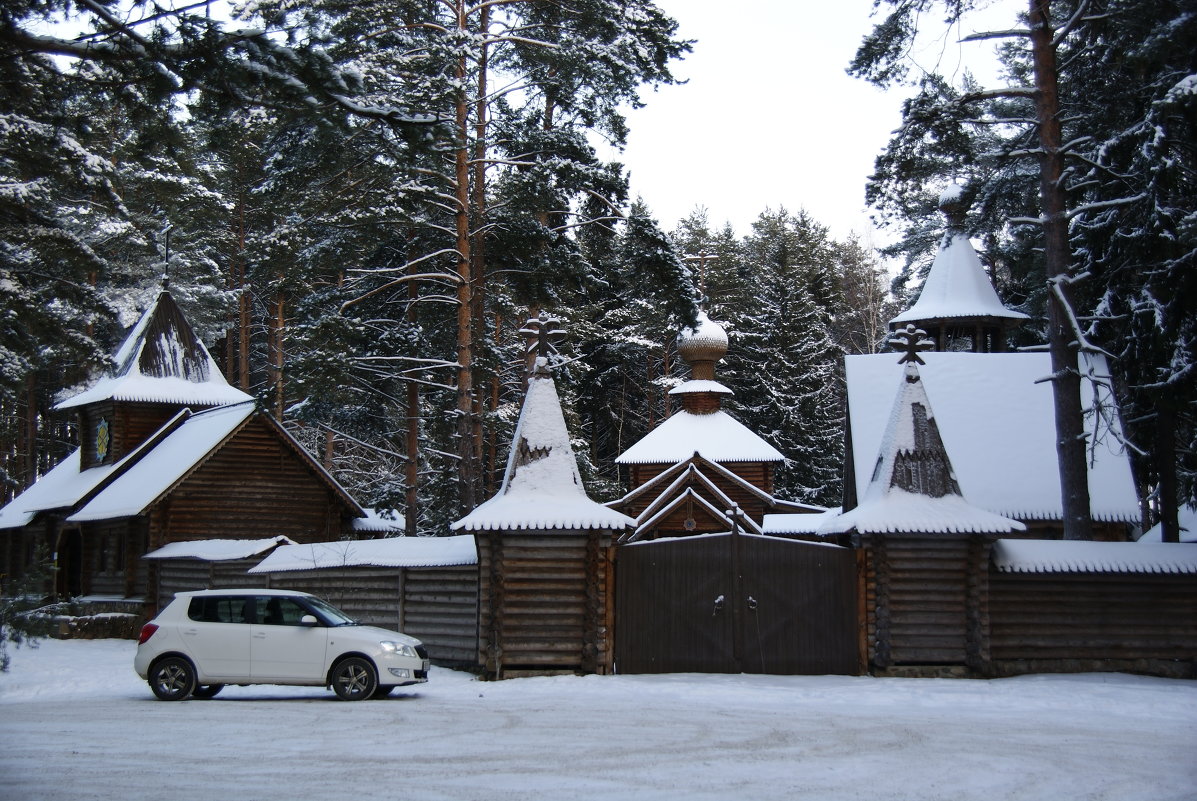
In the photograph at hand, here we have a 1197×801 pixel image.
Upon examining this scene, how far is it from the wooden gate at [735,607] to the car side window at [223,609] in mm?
5862

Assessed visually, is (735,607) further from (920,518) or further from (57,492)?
(57,492)

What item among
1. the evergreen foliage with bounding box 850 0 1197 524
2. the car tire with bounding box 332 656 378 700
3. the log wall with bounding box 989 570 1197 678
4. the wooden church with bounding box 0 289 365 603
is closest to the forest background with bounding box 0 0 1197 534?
the evergreen foliage with bounding box 850 0 1197 524

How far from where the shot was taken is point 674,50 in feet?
76.6

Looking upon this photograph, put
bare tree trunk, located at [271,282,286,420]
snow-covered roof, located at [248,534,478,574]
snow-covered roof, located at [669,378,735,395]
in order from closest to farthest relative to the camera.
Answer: snow-covered roof, located at [248,534,478,574] < snow-covered roof, located at [669,378,735,395] < bare tree trunk, located at [271,282,286,420]

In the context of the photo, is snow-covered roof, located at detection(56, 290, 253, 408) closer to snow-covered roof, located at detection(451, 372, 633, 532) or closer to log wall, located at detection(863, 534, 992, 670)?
snow-covered roof, located at detection(451, 372, 633, 532)

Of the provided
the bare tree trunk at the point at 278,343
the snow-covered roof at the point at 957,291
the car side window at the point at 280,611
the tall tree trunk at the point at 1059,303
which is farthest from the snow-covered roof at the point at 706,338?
the car side window at the point at 280,611

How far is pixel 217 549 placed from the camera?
88.4ft

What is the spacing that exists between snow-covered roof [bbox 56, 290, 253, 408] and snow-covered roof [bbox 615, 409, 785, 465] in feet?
42.3

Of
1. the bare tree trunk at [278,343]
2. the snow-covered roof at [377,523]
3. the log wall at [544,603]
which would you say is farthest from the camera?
the bare tree trunk at [278,343]

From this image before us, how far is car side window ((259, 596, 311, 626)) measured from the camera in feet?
51.8

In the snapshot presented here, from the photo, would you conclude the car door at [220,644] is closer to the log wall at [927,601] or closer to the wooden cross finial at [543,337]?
the wooden cross finial at [543,337]

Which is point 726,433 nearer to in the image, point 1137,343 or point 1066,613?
point 1137,343

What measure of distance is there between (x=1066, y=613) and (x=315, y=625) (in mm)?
11750

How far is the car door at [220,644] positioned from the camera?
15.6 m
